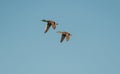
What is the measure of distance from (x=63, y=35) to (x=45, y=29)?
766 centimetres

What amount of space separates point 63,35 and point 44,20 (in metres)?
10.9

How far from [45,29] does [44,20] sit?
503 cm

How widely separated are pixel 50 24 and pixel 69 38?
9.48 meters

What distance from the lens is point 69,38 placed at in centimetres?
15788

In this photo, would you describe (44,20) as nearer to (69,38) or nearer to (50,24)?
(50,24)

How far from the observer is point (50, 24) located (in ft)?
509

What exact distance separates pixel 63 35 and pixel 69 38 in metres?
3.35

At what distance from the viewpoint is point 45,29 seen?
158000mm

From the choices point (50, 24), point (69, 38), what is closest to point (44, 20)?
point (50, 24)

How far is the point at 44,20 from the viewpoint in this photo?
6073 inches

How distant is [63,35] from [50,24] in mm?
8145
